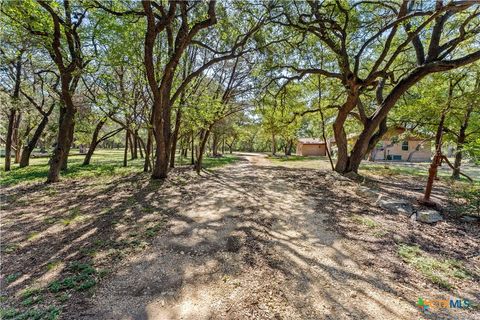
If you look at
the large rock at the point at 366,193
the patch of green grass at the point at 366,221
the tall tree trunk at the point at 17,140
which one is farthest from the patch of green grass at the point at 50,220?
the tall tree trunk at the point at 17,140

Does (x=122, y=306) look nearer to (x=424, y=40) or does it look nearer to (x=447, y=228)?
(x=447, y=228)

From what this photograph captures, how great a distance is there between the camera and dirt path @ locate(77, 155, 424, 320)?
7.07 feet

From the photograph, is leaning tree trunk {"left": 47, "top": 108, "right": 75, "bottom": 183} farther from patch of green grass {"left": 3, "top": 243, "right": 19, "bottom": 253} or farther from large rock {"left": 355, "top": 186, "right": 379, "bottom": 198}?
large rock {"left": 355, "top": 186, "right": 379, "bottom": 198}

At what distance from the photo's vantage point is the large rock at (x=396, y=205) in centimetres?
492

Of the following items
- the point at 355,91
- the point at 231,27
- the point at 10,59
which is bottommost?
the point at 355,91

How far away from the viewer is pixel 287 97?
10.9 m

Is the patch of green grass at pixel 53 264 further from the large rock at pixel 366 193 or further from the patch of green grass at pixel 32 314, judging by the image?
the large rock at pixel 366 193

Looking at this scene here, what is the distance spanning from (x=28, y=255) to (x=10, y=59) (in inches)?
414

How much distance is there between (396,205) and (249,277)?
428cm

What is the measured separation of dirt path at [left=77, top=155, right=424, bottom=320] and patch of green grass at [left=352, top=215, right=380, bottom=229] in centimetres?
67

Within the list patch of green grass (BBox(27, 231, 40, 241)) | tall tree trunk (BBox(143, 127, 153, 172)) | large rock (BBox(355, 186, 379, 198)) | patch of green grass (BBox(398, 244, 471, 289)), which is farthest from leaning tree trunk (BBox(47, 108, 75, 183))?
patch of green grass (BBox(398, 244, 471, 289))

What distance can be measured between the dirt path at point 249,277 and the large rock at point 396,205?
1.85 m

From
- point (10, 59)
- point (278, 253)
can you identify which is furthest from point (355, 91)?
point (10, 59)

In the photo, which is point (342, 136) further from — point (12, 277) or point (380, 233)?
point (12, 277)
